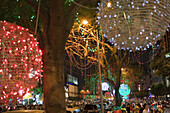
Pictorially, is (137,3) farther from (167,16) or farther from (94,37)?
(94,37)

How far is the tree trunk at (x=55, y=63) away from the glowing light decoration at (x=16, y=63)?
3.44 ft

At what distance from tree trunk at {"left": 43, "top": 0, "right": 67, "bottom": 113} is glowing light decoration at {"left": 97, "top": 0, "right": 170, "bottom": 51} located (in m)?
1.11

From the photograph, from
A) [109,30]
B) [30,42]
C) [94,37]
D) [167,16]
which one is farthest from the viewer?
[94,37]

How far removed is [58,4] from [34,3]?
0.78m

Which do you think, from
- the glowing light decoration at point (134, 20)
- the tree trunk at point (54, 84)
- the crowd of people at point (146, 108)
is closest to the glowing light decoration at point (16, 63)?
the tree trunk at point (54, 84)

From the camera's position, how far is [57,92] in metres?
5.53

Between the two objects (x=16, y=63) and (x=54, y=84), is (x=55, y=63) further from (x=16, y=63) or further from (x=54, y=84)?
(x=16, y=63)

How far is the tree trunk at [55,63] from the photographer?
5.49 meters

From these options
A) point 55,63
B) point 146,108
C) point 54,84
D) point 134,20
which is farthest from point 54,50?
point 146,108

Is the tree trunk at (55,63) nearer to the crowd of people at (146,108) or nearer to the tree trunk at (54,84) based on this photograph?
the tree trunk at (54,84)

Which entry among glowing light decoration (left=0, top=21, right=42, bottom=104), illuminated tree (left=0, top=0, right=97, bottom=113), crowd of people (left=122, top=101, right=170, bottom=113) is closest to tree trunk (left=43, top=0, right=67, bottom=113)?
illuminated tree (left=0, top=0, right=97, bottom=113)

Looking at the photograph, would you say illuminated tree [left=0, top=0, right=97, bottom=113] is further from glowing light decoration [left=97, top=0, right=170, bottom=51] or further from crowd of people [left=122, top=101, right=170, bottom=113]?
crowd of people [left=122, top=101, right=170, bottom=113]

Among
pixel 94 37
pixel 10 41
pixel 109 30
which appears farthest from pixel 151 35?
pixel 94 37

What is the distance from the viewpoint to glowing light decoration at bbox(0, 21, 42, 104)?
3840 millimetres
